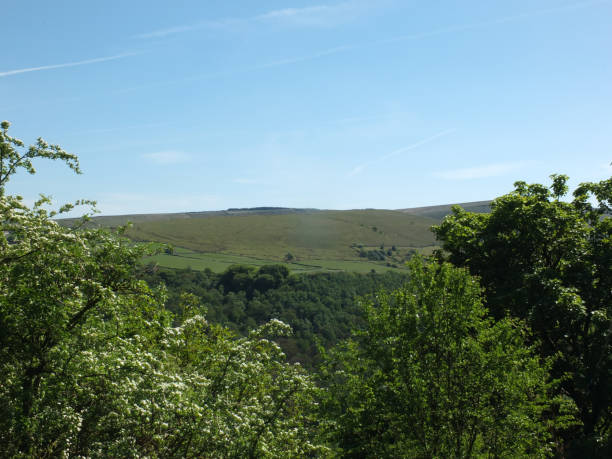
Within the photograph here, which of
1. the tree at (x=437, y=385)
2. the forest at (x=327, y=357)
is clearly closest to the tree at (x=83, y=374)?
the forest at (x=327, y=357)

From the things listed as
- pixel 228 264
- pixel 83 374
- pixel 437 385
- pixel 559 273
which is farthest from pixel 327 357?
pixel 228 264

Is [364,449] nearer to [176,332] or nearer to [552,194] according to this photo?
[176,332]

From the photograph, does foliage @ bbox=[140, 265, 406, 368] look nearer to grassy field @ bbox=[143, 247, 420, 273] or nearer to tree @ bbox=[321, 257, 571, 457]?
grassy field @ bbox=[143, 247, 420, 273]

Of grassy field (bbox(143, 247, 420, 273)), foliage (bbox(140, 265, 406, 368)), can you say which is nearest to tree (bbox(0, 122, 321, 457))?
foliage (bbox(140, 265, 406, 368))

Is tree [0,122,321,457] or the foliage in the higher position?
tree [0,122,321,457]

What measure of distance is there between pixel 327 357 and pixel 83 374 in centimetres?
969

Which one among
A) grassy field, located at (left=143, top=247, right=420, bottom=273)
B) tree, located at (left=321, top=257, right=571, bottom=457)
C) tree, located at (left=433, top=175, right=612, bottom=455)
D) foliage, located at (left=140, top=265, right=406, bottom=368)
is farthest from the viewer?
grassy field, located at (left=143, top=247, right=420, bottom=273)

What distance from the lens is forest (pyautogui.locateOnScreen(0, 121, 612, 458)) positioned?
1071cm

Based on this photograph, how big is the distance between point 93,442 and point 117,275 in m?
4.52

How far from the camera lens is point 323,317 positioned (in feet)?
456

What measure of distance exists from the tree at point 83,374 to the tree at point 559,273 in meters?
13.7

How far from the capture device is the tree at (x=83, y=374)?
1031cm

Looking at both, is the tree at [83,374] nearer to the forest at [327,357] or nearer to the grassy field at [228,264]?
the forest at [327,357]

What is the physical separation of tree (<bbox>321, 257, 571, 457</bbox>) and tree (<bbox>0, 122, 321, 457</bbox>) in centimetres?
413
